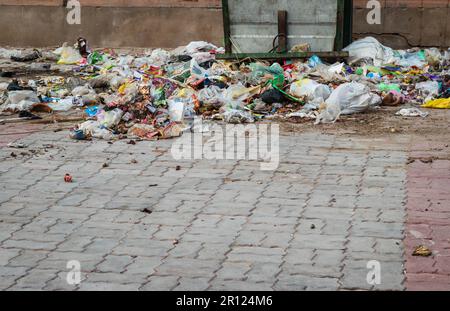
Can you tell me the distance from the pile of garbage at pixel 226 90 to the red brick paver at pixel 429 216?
5.69 ft

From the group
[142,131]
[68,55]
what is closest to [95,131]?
[142,131]

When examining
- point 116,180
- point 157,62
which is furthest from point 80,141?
point 157,62

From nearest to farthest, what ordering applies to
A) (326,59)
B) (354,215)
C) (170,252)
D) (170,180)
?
(170,252)
(354,215)
(170,180)
(326,59)

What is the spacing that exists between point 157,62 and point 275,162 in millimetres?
5080

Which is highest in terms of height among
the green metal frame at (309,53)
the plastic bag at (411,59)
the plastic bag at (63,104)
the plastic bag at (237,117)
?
the green metal frame at (309,53)

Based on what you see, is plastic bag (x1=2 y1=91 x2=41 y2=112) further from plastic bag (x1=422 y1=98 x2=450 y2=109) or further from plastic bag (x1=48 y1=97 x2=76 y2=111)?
plastic bag (x1=422 y1=98 x2=450 y2=109)

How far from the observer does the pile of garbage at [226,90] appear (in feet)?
28.9

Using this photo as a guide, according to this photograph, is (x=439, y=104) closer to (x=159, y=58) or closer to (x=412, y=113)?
(x=412, y=113)

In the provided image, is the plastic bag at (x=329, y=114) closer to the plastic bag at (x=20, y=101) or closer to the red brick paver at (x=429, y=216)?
the red brick paver at (x=429, y=216)

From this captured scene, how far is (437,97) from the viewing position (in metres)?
9.80

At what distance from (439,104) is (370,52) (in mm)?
2167

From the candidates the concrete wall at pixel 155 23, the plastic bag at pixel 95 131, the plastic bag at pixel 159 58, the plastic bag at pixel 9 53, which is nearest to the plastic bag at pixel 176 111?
the plastic bag at pixel 95 131

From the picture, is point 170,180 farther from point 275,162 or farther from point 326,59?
point 326,59

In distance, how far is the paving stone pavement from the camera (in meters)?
4.88
